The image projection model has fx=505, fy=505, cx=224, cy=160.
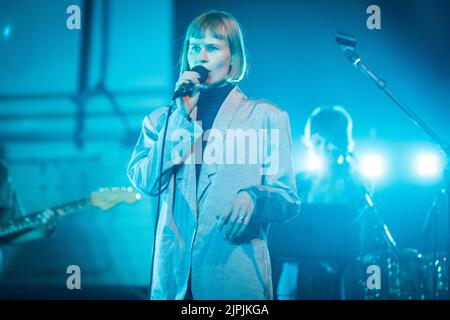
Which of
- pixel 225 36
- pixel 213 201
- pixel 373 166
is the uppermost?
pixel 225 36

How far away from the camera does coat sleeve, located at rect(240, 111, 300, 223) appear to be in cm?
163

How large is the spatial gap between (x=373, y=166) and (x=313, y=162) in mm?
284

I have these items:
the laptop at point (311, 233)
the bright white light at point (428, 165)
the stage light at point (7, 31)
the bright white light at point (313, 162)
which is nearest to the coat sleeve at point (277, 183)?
the laptop at point (311, 233)

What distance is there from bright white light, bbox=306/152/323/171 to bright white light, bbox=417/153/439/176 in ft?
1.58

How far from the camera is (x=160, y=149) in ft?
5.43

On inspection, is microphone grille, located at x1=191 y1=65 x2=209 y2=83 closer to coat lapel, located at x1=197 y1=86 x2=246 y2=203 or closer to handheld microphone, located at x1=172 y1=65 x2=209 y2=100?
handheld microphone, located at x1=172 y1=65 x2=209 y2=100

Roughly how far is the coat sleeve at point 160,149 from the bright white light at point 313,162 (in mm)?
754

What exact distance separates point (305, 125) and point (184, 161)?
2.76 ft

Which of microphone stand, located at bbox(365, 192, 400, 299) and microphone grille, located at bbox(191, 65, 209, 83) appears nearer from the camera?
microphone grille, located at bbox(191, 65, 209, 83)

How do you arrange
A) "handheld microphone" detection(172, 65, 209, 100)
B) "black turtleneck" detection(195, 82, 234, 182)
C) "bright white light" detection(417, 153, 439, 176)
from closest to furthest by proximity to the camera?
"handheld microphone" detection(172, 65, 209, 100), "black turtleneck" detection(195, 82, 234, 182), "bright white light" detection(417, 153, 439, 176)

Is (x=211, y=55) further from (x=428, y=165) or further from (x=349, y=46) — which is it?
(x=428, y=165)

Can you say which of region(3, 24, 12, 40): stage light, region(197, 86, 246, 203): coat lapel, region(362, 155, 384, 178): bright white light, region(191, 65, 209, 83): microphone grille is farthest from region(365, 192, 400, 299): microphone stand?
region(3, 24, 12, 40): stage light

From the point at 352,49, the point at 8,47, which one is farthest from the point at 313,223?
the point at 8,47

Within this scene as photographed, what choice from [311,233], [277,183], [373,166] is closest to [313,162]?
[373,166]
